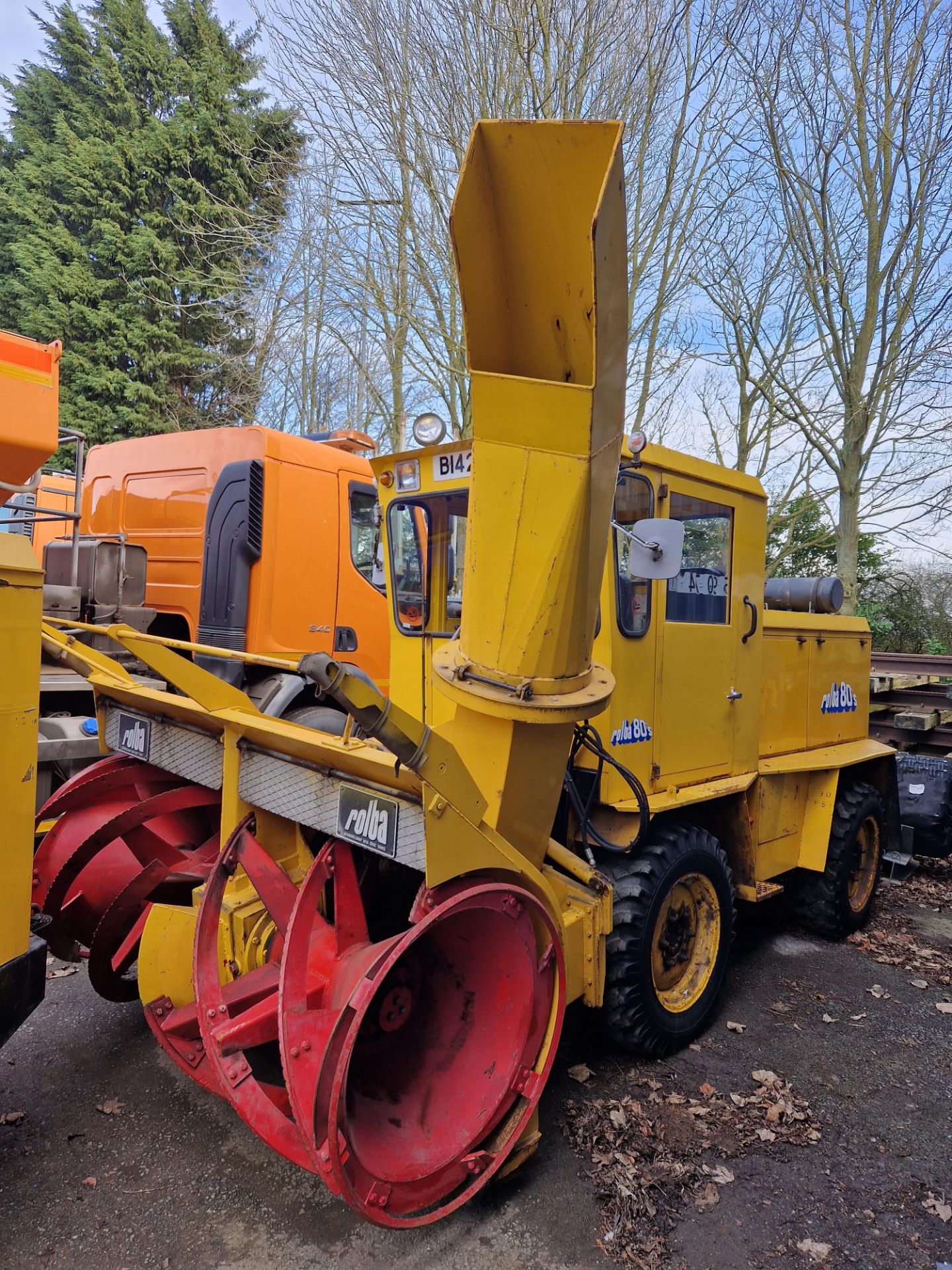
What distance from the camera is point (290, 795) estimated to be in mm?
2703

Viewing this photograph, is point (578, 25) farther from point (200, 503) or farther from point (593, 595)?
point (593, 595)

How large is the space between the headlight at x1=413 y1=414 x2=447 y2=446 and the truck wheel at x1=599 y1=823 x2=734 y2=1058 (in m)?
2.06

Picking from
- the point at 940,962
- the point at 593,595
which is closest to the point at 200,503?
the point at 593,595

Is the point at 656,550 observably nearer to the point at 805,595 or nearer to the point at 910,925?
the point at 805,595

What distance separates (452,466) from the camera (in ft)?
12.0

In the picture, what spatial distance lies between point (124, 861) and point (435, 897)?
69.8 inches

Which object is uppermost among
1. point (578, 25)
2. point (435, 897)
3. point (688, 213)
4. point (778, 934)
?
point (578, 25)

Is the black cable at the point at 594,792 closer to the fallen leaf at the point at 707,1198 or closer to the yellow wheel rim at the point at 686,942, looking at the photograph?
the yellow wheel rim at the point at 686,942

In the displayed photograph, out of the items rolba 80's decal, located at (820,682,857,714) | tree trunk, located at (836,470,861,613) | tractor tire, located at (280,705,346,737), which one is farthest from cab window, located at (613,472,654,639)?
→ tree trunk, located at (836,470,861,613)

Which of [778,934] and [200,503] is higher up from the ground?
[200,503]

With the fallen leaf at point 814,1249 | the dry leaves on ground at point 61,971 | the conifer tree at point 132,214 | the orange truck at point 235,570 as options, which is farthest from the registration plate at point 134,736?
the conifer tree at point 132,214

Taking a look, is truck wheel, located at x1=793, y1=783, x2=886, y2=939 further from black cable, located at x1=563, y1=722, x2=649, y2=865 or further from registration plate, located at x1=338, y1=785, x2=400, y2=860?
registration plate, located at x1=338, y1=785, x2=400, y2=860

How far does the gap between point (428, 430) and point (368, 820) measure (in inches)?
78.7

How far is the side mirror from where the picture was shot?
109 inches
